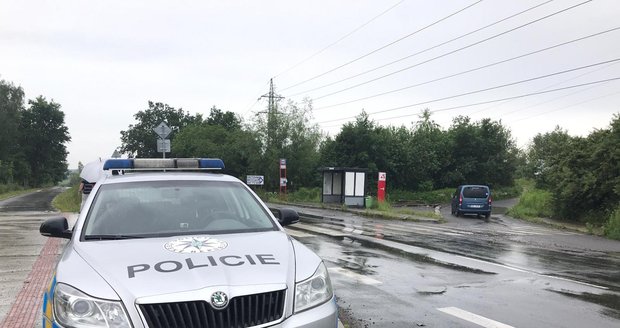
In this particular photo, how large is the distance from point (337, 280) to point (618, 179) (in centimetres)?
1687

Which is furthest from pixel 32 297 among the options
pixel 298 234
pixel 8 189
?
pixel 8 189

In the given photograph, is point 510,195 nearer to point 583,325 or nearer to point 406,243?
point 406,243

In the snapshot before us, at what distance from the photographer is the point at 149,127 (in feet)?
331

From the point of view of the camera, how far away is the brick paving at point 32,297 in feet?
17.9

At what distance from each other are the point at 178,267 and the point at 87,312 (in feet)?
1.87

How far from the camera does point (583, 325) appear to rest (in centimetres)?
576

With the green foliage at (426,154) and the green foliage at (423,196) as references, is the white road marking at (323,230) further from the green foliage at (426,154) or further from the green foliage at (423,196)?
the green foliage at (426,154)

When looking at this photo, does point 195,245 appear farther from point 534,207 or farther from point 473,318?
point 534,207

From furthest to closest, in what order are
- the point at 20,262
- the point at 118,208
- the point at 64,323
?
the point at 20,262, the point at 118,208, the point at 64,323

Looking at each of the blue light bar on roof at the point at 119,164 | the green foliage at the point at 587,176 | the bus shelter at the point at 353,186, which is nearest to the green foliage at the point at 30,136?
the bus shelter at the point at 353,186

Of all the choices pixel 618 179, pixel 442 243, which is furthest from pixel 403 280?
pixel 618 179

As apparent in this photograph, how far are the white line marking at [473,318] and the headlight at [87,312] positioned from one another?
13.7 feet

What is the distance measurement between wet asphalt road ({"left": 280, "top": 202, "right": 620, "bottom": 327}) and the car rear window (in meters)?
13.3

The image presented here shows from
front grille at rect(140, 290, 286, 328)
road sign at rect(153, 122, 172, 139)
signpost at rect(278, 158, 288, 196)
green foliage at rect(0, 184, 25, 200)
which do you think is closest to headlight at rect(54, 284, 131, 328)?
front grille at rect(140, 290, 286, 328)
